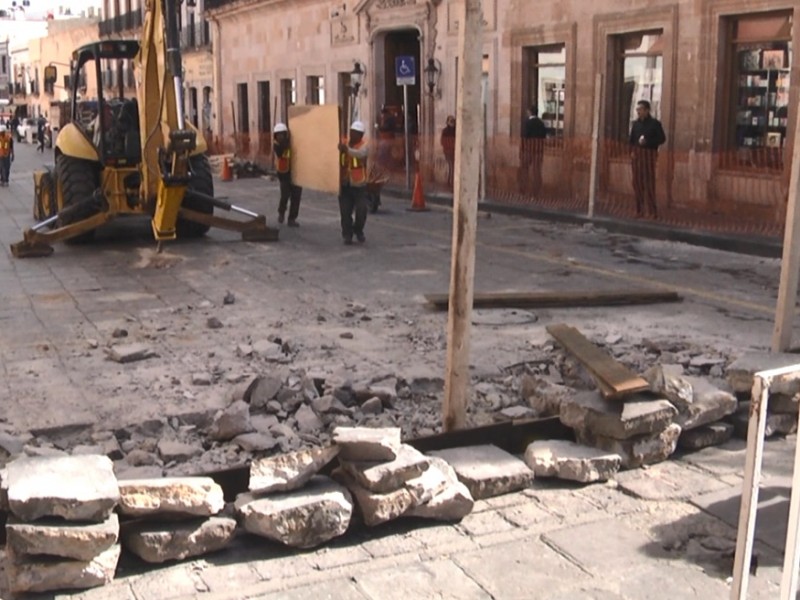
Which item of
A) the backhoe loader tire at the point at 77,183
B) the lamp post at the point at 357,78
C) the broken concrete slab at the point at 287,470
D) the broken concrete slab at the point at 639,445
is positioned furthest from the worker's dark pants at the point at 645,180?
the lamp post at the point at 357,78

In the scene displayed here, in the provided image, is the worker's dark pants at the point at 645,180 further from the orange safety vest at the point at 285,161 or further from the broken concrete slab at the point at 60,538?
the broken concrete slab at the point at 60,538

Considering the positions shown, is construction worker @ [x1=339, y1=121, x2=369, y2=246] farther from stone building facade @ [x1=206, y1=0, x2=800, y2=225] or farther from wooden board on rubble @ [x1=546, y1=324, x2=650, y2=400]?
wooden board on rubble @ [x1=546, y1=324, x2=650, y2=400]

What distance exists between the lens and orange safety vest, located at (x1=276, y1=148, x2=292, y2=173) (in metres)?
16.3

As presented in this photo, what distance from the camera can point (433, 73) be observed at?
2425 cm

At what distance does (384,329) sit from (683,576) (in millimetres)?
4984

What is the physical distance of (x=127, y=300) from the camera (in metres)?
10.6

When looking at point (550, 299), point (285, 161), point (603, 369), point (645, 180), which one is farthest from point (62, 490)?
point (645, 180)

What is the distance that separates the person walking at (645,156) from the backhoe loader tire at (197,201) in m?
6.89

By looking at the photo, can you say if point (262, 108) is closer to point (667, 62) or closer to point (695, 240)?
point (667, 62)

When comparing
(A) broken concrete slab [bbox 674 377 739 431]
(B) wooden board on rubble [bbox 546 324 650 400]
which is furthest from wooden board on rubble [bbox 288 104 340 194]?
(A) broken concrete slab [bbox 674 377 739 431]

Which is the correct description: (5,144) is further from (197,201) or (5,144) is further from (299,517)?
(299,517)

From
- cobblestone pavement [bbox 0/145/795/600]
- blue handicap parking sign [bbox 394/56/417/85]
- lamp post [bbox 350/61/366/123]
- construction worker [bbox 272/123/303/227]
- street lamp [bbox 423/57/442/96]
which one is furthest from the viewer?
lamp post [bbox 350/61/366/123]

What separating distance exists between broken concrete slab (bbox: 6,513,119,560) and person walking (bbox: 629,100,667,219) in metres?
13.6

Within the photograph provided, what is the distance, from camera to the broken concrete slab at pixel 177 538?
4.35 metres
